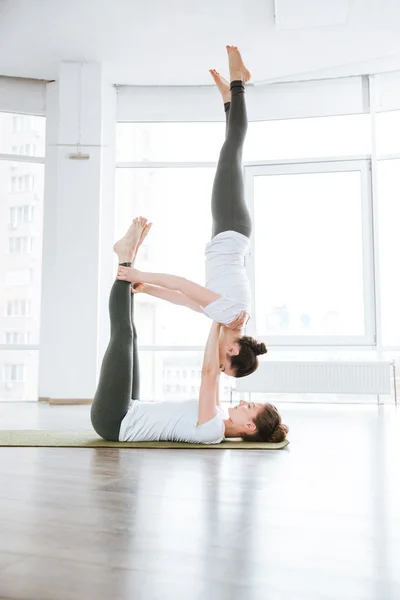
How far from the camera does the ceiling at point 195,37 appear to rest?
4719 mm

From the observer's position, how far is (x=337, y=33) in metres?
5.00

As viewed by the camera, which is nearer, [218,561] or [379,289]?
[218,561]

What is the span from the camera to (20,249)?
6031 millimetres

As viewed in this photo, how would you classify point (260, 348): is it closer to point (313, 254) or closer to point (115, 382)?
point (115, 382)

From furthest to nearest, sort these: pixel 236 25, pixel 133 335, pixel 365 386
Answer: pixel 365 386
pixel 236 25
pixel 133 335

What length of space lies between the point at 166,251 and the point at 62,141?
1.59 m

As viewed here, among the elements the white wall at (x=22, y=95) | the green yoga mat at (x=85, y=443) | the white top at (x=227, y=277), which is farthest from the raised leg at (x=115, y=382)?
the white wall at (x=22, y=95)

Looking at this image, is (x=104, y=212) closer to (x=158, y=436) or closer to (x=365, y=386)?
(x=365, y=386)

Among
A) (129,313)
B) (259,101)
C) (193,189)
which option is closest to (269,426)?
(129,313)

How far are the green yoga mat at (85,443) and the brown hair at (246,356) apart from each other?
1.18 ft

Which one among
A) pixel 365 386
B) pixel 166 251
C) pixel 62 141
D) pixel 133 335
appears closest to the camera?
pixel 133 335

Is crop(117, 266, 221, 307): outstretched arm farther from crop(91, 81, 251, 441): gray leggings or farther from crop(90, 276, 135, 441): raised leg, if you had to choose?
crop(90, 276, 135, 441): raised leg

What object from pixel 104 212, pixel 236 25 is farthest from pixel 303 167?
pixel 104 212

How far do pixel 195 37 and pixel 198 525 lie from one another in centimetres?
485
